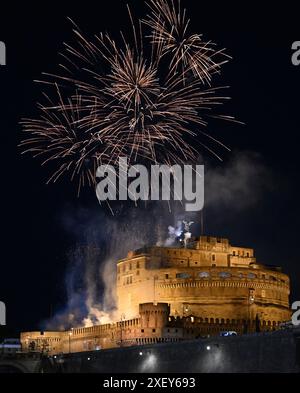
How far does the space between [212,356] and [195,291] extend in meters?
50.0

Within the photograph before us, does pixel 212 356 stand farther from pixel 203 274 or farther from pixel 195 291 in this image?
pixel 203 274

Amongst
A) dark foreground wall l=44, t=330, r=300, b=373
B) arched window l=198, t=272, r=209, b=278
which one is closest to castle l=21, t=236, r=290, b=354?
arched window l=198, t=272, r=209, b=278

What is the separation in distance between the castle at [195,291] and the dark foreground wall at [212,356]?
24005 millimetres

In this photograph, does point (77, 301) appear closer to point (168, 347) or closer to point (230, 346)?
point (168, 347)

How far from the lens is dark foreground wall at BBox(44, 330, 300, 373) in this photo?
7525 cm

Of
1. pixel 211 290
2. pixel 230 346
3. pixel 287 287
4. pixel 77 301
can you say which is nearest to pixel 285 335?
pixel 230 346

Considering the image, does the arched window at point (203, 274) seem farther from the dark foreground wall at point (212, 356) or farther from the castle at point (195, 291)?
the dark foreground wall at point (212, 356)

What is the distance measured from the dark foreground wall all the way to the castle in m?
24.0

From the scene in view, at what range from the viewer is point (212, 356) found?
273 ft

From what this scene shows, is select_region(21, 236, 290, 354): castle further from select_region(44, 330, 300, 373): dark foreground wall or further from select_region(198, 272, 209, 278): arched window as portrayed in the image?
select_region(44, 330, 300, 373): dark foreground wall

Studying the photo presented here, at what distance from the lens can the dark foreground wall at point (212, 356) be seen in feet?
247

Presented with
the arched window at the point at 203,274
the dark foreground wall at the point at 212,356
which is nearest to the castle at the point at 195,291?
the arched window at the point at 203,274
